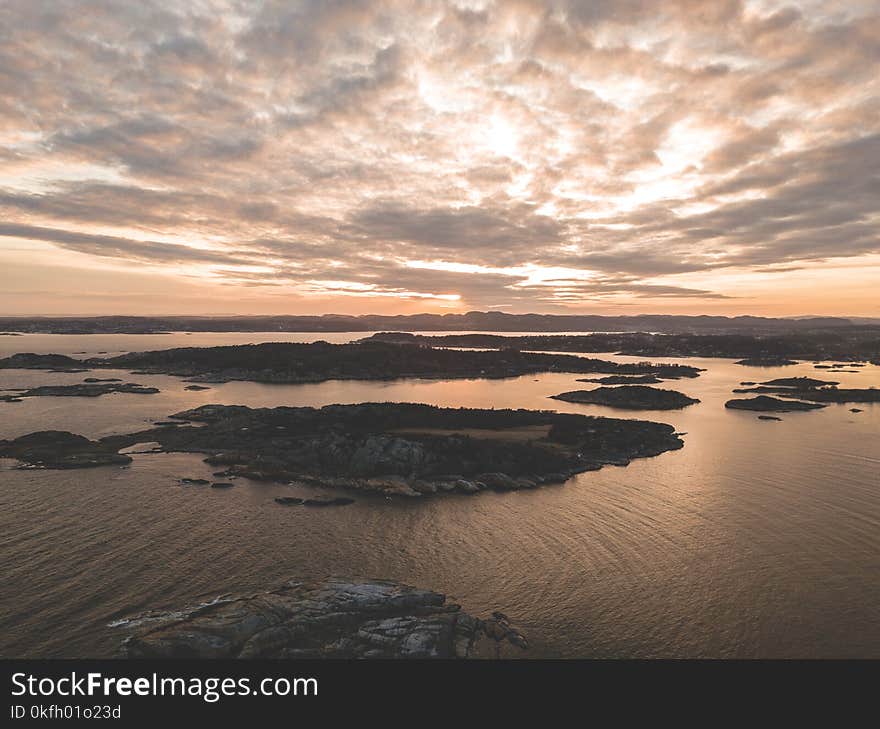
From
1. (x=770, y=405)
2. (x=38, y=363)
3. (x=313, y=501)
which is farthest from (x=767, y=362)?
(x=38, y=363)

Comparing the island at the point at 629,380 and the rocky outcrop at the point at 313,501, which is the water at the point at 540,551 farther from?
the island at the point at 629,380

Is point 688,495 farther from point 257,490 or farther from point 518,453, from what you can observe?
point 257,490

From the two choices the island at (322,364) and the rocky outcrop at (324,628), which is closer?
the rocky outcrop at (324,628)

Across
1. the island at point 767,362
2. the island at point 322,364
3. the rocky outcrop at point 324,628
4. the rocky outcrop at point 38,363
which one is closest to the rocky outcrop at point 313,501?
the rocky outcrop at point 324,628

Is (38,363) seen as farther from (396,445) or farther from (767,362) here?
(767,362)

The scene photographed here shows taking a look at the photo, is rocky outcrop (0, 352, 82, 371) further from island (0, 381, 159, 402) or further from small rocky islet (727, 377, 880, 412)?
small rocky islet (727, 377, 880, 412)
